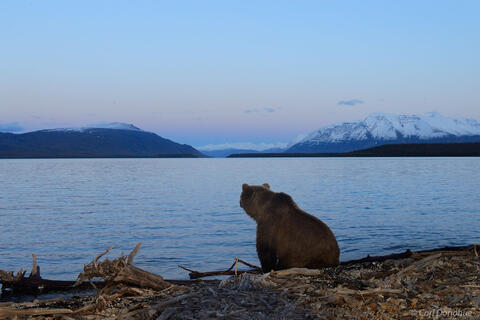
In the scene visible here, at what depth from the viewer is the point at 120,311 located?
16.9 feet

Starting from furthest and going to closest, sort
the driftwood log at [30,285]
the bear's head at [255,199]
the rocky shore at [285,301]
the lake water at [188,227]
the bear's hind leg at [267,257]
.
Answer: the lake water at [188,227], the bear's head at [255,199], the bear's hind leg at [267,257], the driftwood log at [30,285], the rocky shore at [285,301]

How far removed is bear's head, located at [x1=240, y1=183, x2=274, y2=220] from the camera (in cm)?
Answer: 1088

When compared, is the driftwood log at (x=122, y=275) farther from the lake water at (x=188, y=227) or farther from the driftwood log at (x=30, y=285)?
the lake water at (x=188, y=227)

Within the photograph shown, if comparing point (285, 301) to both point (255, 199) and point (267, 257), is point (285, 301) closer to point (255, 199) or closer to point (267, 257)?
point (267, 257)

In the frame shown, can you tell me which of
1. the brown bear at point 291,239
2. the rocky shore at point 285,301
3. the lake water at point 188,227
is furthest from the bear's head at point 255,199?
the rocky shore at point 285,301

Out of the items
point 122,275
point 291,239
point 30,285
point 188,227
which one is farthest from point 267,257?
point 188,227

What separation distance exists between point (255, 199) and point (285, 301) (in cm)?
610

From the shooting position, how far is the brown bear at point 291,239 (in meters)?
9.00

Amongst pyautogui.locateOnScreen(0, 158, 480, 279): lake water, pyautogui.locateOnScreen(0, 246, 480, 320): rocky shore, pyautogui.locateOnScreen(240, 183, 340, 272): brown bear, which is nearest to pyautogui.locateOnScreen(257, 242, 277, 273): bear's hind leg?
pyautogui.locateOnScreen(240, 183, 340, 272): brown bear

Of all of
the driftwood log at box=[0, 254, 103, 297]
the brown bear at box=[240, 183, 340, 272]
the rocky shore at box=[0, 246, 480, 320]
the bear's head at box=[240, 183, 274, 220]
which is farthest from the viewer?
the bear's head at box=[240, 183, 274, 220]

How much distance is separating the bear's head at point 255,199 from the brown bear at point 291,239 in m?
0.59

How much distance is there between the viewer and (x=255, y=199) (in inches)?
442

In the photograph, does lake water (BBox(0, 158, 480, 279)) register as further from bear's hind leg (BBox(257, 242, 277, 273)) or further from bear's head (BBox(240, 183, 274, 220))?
bear's hind leg (BBox(257, 242, 277, 273))

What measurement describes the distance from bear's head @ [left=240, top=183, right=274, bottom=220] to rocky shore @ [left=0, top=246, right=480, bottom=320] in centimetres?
403
